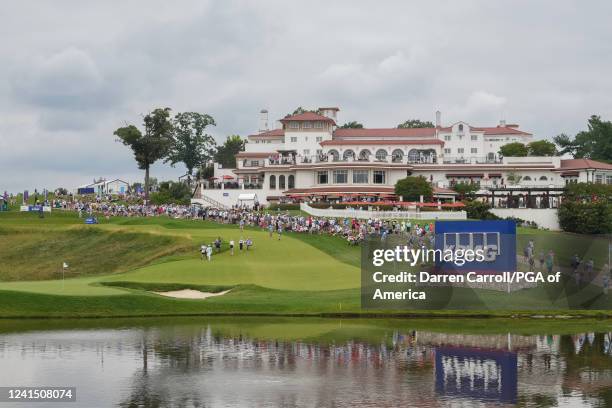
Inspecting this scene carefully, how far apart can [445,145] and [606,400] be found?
4474 inches

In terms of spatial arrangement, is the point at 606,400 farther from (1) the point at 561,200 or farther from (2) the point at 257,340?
(1) the point at 561,200

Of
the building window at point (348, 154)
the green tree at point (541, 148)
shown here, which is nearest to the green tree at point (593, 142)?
the green tree at point (541, 148)

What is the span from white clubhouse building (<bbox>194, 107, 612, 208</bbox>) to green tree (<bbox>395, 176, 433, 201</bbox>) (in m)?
3.17

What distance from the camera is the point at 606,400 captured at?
30.6 meters

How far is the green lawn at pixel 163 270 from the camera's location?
52.1 m

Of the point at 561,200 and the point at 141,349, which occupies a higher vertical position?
the point at 561,200

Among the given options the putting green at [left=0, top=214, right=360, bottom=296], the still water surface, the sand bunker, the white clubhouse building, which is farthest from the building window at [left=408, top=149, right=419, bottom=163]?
the still water surface

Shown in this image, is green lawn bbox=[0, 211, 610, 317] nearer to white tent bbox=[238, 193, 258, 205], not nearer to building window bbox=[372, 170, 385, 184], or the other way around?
white tent bbox=[238, 193, 258, 205]

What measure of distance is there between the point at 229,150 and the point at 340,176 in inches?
2634

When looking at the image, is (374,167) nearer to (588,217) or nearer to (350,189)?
(350,189)

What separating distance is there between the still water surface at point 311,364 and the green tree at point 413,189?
63.2 m

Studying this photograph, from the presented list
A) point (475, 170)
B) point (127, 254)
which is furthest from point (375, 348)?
point (475, 170)

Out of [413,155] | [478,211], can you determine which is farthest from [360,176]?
[478,211]

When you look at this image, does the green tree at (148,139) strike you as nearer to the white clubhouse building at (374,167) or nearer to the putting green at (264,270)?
the white clubhouse building at (374,167)
